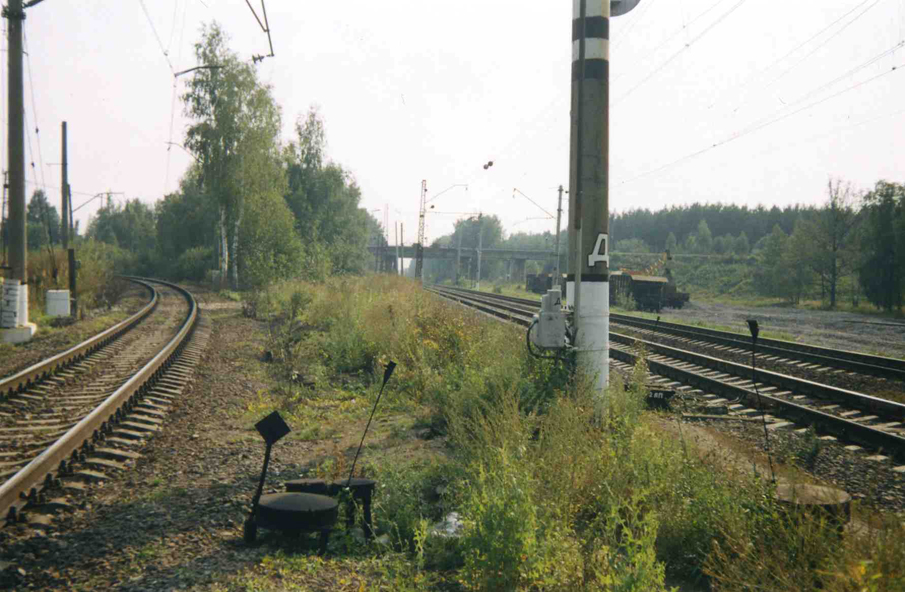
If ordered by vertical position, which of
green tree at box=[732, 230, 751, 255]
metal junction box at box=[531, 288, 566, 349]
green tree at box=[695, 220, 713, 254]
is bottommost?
metal junction box at box=[531, 288, 566, 349]

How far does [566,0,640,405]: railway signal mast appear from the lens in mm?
7113

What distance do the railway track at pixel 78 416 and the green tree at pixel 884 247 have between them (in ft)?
125

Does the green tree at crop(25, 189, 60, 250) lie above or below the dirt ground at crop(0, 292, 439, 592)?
above

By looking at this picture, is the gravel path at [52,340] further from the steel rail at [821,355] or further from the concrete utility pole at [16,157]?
the steel rail at [821,355]

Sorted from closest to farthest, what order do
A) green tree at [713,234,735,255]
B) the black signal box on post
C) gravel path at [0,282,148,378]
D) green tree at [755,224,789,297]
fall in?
→ the black signal box on post → gravel path at [0,282,148,378] → green tree at [755,224,789,297] → green tree at [713,234,735,255]

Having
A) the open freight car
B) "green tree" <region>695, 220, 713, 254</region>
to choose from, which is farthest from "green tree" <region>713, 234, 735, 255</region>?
the open freight car

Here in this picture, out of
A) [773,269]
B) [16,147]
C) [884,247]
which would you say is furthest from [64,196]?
[773,269]

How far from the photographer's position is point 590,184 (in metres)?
7.15

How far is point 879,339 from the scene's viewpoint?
21.0 meters

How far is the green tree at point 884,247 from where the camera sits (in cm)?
3725

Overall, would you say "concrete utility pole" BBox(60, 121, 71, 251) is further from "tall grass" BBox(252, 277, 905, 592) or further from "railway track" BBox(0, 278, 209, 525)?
"tall grass" BBox(252, 277, 905, 592)

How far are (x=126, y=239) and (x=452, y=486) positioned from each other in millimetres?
110813

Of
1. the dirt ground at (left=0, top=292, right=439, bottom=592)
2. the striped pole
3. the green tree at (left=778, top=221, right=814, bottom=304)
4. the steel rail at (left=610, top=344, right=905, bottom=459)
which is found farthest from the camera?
the green tree at (left=778, top=221, right=814, bottom=304)

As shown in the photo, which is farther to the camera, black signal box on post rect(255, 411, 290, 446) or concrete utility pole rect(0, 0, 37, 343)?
concrete utility pole rect(0, 0, 37, 343)
